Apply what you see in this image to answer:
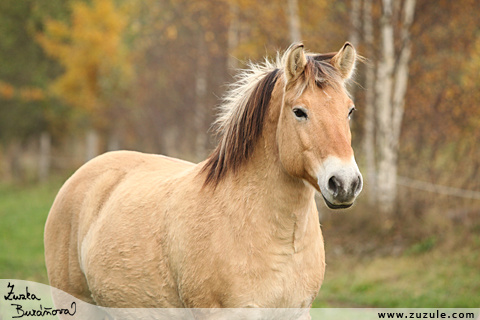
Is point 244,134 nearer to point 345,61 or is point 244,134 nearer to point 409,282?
point 345,61

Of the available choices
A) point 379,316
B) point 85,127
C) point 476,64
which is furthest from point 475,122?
point 85,127

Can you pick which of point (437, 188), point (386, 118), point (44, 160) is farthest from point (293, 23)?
point (44, 160)

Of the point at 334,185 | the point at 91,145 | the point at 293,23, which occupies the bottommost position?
the point at 334,185

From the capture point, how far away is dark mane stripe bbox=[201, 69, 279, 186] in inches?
120

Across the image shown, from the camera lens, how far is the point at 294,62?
280cm

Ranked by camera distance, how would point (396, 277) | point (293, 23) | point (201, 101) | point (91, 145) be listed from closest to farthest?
point (396, 277) < point (293, 23) < point (201, 101) < point (91, 145)

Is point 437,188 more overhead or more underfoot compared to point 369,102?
more underfoot

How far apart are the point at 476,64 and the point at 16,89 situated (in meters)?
18.0

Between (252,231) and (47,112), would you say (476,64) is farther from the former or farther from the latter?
(47,112)

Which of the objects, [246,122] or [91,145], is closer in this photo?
[246,122]

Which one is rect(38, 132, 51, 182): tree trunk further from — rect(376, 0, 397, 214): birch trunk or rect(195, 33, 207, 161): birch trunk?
rect(376, 0, 397, 214): birch trunk

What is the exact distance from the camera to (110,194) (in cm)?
405

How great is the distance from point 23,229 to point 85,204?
950cm

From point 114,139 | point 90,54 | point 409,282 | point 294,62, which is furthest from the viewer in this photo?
point 114,139
